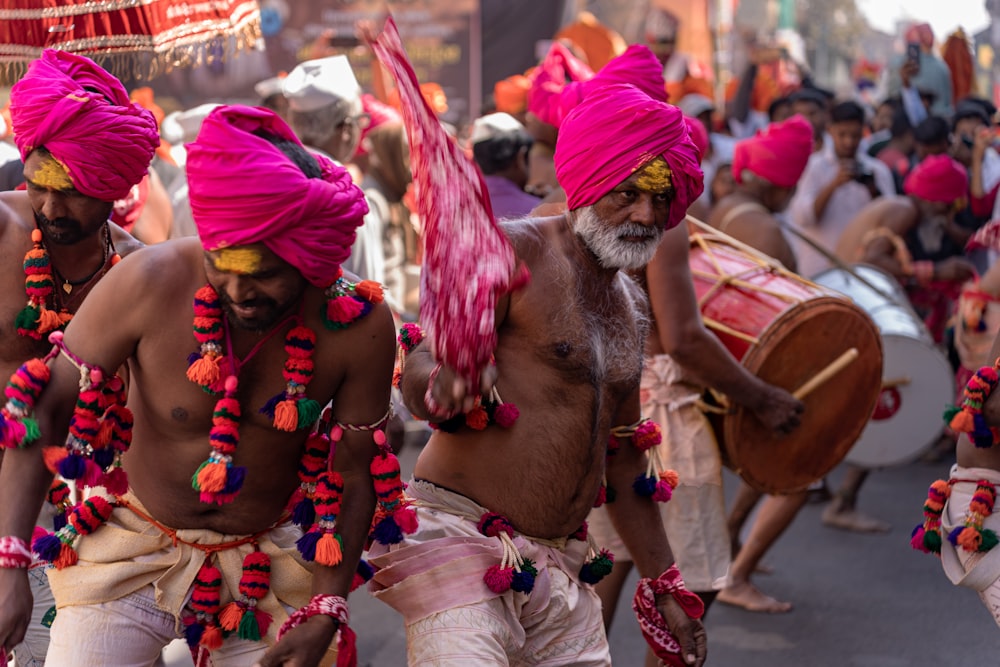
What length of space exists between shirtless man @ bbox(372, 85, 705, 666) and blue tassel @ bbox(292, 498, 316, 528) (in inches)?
12.6

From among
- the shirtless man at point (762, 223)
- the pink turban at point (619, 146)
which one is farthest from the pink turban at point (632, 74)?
the shirtless man at point (762, 223)

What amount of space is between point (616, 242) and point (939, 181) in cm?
671

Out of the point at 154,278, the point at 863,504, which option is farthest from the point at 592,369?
the point at 863,504

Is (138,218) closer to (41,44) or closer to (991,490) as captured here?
(41,44)

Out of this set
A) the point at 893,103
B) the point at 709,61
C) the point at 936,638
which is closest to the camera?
the point at 936,638

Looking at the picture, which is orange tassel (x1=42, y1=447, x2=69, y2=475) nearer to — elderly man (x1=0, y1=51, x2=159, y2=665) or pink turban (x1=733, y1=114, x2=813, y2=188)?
elderly man (x1=0, y1=51, x2=159, y2=665)

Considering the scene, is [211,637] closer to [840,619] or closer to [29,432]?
[29,432]

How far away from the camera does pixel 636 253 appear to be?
3.51 meters

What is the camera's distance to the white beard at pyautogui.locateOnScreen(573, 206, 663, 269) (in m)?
3.50

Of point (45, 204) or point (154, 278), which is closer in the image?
point (154, 278)

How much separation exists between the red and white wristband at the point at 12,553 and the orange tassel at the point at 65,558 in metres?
0.36

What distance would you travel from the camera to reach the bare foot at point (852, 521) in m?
7.99

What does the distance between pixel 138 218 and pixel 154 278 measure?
9.19 ft

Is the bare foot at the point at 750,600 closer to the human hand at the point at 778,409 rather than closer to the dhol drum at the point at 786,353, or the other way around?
the dhol drum at the point at 786,353
